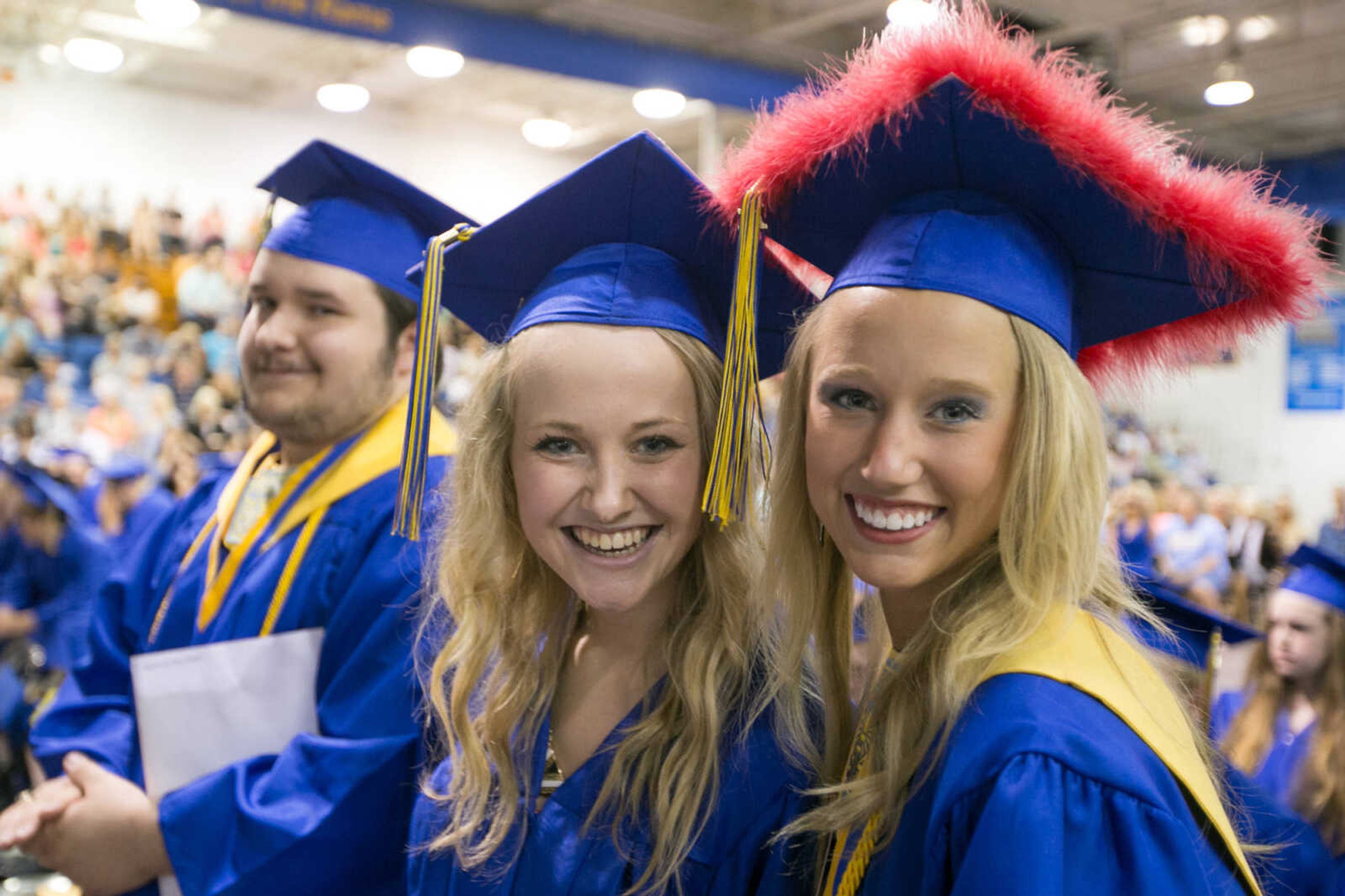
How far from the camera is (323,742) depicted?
170 cm

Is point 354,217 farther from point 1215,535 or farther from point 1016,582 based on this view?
point 1215,535

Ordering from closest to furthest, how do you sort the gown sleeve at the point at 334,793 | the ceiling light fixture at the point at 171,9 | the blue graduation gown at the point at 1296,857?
the gown sleeve at the point at 334,793 < the blue graduation gown at the point at 1296,857 < the ceiling light fixture at the point at 171,9

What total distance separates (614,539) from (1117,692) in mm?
637

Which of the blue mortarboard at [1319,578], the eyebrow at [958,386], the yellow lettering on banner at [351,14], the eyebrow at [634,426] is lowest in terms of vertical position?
the blue mortarboard at [1319,578]

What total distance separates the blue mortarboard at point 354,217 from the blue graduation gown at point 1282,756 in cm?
218

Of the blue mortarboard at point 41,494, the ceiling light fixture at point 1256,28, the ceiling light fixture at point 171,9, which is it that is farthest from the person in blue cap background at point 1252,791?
the ceiling light fixture at point 1256,28

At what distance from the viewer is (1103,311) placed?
4.37ft

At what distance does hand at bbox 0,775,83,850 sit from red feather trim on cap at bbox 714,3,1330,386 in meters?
1.56

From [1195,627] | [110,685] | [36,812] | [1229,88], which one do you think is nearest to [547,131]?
[1229,88]

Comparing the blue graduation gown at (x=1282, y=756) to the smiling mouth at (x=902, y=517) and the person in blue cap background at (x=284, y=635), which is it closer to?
the smiling mouth at (x=902, y=517)

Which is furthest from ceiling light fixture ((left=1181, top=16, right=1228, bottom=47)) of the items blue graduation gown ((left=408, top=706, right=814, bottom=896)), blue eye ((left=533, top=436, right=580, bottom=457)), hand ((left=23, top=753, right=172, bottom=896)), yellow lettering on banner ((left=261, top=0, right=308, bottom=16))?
hand ((left=23, top=753, right=172, bottom=896))

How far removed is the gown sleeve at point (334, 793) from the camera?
1683mm

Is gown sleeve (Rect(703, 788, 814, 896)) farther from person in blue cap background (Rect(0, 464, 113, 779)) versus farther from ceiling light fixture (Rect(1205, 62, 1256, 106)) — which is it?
ceiling light fixture (Rect(1205, 62, 1256, 106))

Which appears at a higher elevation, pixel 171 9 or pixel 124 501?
pixel 171 9
